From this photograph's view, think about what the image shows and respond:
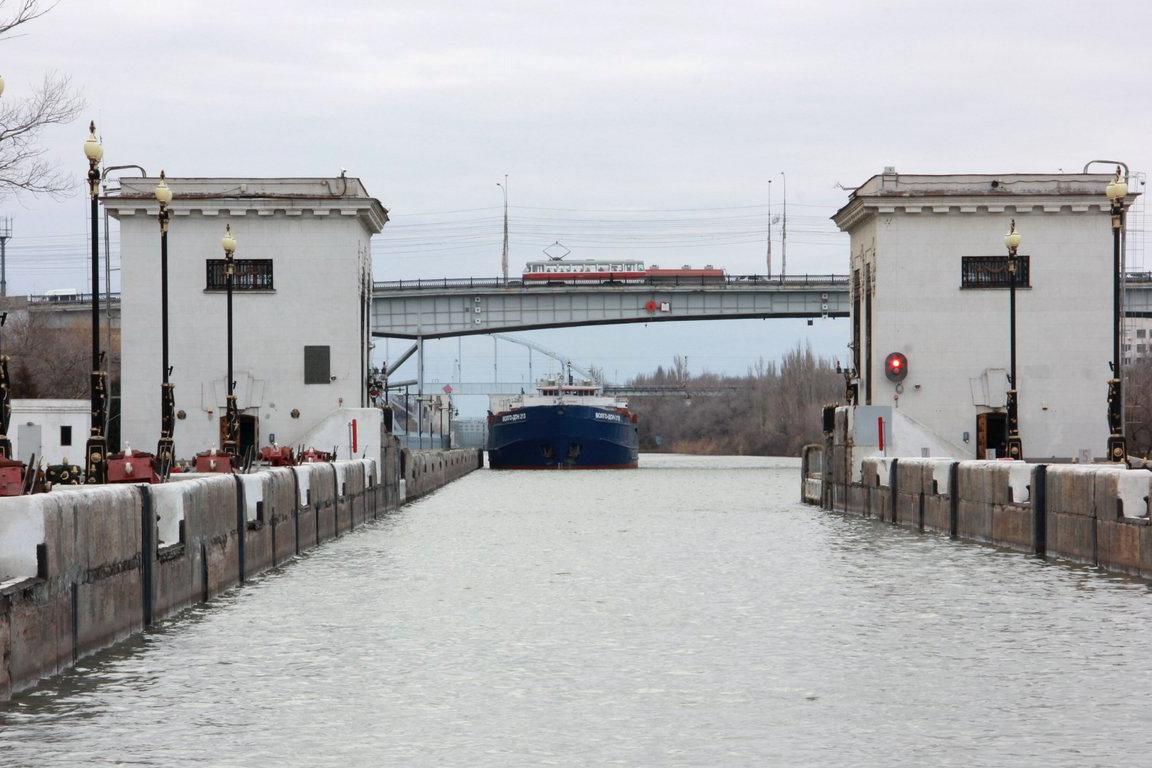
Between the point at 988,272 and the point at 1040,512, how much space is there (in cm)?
2647

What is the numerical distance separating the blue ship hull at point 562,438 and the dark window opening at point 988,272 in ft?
144

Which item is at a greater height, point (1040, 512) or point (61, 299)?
point (61, 299)

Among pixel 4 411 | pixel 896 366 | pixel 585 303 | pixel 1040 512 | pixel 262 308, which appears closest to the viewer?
pixel 4 411

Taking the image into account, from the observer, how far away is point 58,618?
1362cm

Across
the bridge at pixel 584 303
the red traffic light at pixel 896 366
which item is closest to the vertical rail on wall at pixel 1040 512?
the red traffic light at pixel 896 366

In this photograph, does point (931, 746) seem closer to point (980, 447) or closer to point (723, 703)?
point (723, 703)

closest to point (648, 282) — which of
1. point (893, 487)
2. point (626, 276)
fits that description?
point (626, 276)

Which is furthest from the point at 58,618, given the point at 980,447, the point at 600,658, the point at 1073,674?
the point at 980,447

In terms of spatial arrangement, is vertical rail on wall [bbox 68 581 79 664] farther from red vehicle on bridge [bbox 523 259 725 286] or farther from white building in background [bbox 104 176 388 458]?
red vehicle on bridge [bbox 523 259 725 286]

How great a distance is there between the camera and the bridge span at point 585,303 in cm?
8512

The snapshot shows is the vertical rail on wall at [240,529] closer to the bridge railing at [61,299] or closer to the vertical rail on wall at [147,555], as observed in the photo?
the vertical rail on wall at [147,555]

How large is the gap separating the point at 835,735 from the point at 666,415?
189m

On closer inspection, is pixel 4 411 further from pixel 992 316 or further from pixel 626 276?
pixel 626 276

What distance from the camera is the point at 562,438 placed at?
9375 centimetres
